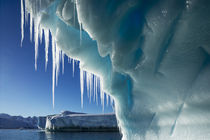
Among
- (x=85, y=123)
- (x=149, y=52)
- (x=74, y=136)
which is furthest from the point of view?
(x=85, y=123)

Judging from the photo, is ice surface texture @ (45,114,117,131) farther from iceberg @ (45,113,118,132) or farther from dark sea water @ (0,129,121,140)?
dark sea water @ (0,129,121,140)

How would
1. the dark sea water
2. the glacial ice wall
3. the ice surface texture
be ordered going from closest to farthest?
1. the glacial ice wall
2. the dark sea water
3. the ice surface texture

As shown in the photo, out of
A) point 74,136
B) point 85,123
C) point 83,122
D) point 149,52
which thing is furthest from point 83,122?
point 149,52

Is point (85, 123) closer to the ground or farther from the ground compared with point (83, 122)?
closer to the ground

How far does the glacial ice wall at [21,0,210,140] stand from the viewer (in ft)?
9.21

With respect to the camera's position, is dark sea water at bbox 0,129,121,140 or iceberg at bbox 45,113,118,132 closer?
dark sea water at bbox 0,129,121,140

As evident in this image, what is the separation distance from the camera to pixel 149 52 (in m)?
3.48

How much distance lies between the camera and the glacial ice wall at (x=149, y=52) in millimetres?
2807

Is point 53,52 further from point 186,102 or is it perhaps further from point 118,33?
point 186,102

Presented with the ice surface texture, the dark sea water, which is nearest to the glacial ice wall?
the dark sea water

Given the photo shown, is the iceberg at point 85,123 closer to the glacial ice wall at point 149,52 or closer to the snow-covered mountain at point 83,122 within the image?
the snow-covered mountain at point 83,122

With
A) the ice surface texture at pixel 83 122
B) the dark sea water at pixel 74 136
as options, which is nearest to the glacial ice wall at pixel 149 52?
the dark sea water at pixel 74 136

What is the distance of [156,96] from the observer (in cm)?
381

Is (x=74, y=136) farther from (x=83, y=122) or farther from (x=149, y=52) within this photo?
(x=149, y=52)
